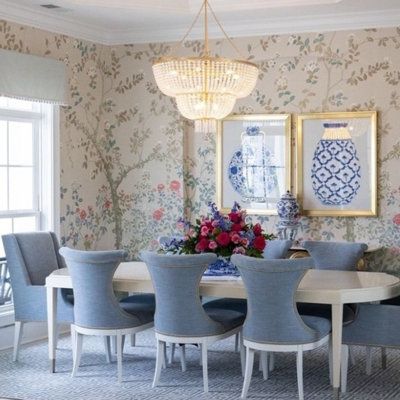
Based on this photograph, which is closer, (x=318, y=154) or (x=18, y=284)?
(x=18, y=284)

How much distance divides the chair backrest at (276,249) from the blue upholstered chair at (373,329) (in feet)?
3.88

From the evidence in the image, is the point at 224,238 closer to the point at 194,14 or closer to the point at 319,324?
the point at 319,324

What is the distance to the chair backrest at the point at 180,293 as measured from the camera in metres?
5.06

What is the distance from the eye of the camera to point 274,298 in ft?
15.9

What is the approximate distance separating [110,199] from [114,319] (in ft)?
8.72

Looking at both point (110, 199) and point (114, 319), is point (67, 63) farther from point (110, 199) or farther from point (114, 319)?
Answer: point (114, 319)

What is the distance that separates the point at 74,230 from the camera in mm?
7473

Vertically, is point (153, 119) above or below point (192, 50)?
below

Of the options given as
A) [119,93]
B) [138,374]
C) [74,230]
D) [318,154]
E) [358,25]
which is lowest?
[138,374]

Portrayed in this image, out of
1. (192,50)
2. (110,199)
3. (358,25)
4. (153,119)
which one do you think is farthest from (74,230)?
(358,25)

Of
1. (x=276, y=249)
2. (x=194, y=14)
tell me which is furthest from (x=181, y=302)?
(x=194, y=14)

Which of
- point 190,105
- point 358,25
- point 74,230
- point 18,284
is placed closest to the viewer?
point 190,105

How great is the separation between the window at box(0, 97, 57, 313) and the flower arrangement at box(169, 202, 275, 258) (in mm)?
1888

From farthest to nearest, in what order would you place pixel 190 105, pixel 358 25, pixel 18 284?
pixel 358 25, pixel 18 284, pixel 190 105
